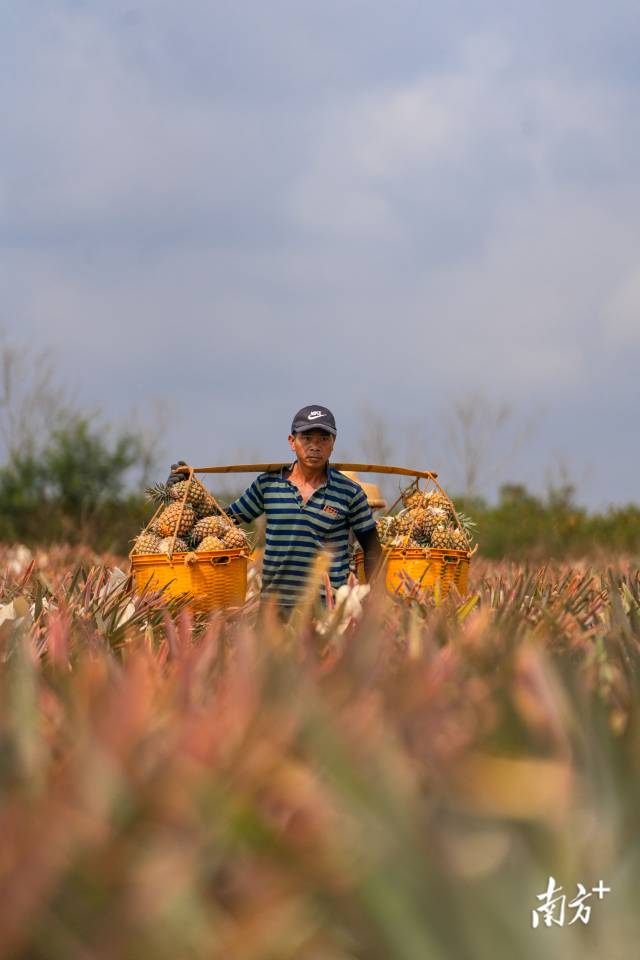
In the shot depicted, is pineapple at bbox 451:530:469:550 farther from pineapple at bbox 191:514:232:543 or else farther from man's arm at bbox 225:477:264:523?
pineapple at bbox 191:514:232:543

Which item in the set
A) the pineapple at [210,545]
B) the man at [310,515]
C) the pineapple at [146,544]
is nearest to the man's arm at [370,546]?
the man at [310,515]

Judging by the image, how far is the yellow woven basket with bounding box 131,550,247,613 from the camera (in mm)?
4910

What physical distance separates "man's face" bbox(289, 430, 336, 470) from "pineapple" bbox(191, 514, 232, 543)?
19.5 inches

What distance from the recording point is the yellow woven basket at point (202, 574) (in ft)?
16.1

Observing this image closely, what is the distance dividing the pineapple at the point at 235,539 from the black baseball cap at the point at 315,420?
1.83 feet

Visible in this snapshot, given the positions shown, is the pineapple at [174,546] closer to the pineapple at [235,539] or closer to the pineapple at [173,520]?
the pineapple at [173,520]

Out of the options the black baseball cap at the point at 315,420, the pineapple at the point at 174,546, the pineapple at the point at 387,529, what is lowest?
the pineapple at the point at 174,546

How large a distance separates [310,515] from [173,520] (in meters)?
0.65

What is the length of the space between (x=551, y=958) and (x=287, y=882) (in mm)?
239

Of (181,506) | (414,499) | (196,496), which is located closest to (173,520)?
(181,506)

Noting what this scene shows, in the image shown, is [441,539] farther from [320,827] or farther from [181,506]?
[320,827]

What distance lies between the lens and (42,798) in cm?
104

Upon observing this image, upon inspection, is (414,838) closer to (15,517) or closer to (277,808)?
(277,808)

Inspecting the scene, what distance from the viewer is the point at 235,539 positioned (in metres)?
5.13
